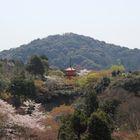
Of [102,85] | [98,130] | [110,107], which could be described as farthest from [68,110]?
[98,130]

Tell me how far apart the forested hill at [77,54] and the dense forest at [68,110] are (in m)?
108

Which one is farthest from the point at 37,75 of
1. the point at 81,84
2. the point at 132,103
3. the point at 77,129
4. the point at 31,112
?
the point at 77,129

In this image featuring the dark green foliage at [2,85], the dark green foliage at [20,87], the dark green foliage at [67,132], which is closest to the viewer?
the dark green foliage at [67,132]

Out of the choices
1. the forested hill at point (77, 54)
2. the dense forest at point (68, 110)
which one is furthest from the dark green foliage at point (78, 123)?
the forested hill at point (77, 54)

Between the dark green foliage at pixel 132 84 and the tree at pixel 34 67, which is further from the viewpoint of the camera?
the tree at pixel 34 67

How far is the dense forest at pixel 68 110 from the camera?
28.6m

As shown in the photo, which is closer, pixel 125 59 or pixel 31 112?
pixel 31 112

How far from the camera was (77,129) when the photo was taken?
28906 mm

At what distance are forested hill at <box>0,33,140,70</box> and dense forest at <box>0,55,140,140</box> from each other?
108m

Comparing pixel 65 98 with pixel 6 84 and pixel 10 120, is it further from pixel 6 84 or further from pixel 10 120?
pixel 10 120

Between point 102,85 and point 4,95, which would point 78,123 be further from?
point 102,85

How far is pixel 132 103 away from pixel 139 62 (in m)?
141

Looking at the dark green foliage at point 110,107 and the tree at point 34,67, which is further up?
the tree at point 34,67

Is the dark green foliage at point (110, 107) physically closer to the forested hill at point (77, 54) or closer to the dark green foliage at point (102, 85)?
the dark green foliage at point (102, 85)
